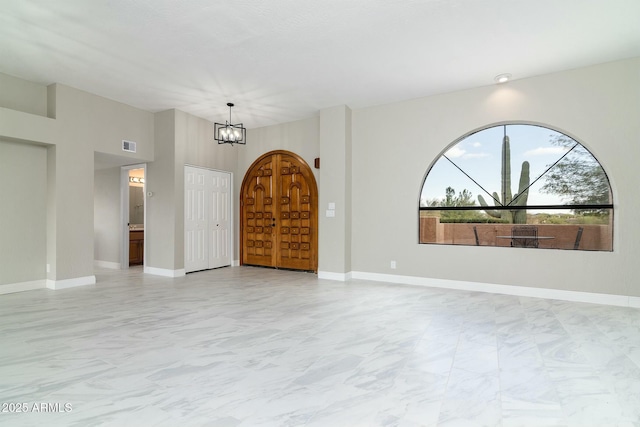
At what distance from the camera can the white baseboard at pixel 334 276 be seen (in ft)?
19.2

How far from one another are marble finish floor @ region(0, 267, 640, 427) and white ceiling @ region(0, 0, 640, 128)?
125 inches

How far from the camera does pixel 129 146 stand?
6.06m

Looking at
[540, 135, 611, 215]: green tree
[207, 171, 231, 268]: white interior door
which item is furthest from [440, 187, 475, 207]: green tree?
[207, 171, 231, 268]: white interior door

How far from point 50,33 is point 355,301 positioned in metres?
4.80

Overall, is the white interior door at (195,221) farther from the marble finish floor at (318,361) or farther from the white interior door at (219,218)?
the marble finish floor at (318,361)

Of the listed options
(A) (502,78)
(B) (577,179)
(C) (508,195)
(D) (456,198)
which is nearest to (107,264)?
(D) (456,198)

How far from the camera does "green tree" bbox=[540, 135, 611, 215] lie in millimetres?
4480

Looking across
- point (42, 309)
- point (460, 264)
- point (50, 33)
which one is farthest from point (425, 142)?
point (42, 309)

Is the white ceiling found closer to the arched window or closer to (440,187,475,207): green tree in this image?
the arched window

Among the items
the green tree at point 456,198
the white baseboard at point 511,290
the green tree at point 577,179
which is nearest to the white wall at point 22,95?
the white baseboard at point 511,290

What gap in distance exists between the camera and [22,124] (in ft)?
15.2

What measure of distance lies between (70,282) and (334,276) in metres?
4.31

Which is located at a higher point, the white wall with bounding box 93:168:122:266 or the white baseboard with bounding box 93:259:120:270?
the white wall with bounding box 93:168:122:266

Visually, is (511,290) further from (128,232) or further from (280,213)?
(128,232)
